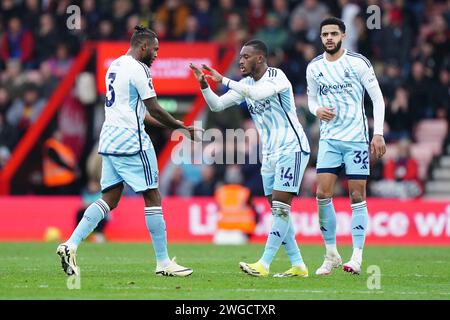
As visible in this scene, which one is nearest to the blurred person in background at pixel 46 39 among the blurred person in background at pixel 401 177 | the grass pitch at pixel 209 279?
the blurred person in background at pixel 401 177

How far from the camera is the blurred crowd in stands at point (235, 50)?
24.0 meters

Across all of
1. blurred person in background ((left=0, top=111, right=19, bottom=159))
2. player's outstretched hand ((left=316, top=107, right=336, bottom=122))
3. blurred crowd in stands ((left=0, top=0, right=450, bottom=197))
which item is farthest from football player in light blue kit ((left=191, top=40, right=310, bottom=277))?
blurred person in background ((left=0, top=111, right=19, bottom=159))

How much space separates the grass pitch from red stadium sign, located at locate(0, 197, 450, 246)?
4309mm

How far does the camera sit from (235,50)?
24891 millimetres

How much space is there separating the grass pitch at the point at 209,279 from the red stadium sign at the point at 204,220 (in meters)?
4.31

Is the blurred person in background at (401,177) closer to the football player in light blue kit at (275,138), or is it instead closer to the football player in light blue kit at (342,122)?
the football player in light blue kit at (342,122)

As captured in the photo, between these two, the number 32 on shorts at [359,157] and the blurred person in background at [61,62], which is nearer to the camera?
the number 32 on shorts at [359,157]

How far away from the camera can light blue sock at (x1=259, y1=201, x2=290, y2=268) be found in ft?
40.8

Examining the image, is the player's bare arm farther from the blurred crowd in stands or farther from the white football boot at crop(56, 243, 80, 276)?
the blurred crowd in stands

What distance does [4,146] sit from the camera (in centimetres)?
2527

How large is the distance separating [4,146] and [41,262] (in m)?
10.9

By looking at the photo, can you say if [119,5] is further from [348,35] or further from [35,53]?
[348,35]

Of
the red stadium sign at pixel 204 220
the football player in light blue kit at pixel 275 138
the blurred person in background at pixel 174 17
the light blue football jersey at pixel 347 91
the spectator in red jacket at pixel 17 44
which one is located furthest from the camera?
the spectator in red jacket at pixel 17 44

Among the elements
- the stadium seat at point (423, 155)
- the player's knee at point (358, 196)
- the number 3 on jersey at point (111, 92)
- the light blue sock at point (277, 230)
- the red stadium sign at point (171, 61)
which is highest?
the red stadium sign at point (171, 61)
